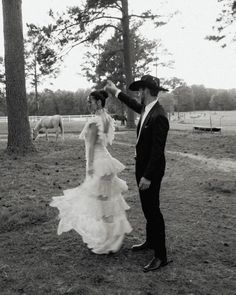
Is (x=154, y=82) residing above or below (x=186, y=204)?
above

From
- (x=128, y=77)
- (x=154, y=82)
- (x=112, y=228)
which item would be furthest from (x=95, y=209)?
(x=128, y=77)

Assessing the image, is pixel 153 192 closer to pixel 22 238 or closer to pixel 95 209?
pixel 95 209

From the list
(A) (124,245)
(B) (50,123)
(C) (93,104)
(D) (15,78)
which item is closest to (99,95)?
(C) (93,104)

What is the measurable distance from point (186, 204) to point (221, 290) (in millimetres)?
3484

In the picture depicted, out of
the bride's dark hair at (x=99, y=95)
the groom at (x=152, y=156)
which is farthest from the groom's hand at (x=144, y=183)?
the bride's dark hair at (x=99, y=95)

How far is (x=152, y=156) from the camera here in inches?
174

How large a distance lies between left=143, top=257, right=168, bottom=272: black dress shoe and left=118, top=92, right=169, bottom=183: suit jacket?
0.98 m

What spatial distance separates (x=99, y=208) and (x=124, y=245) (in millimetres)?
738

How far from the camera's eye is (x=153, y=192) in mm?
4652

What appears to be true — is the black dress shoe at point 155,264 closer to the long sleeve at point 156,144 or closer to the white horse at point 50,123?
the long sleeve at point 156,144

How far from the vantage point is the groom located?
14.6 feet

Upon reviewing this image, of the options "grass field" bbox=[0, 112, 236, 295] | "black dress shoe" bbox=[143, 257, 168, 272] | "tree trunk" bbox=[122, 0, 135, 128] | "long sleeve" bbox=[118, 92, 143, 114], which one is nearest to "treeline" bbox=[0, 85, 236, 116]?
"tree trunk" bbox=[122, 0, 135, 128]

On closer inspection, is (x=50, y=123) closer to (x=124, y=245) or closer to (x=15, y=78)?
(x=15, y=78)

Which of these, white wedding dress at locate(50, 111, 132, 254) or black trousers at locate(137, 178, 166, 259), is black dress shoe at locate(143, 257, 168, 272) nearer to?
black trousers at locate(137, 178, 166, 259)
